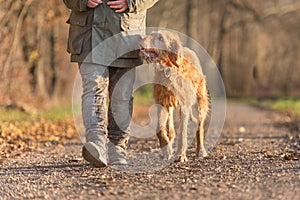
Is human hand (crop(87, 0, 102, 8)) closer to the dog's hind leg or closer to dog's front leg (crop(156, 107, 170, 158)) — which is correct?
dog's front leg (crop(156, 107, 170, 158))

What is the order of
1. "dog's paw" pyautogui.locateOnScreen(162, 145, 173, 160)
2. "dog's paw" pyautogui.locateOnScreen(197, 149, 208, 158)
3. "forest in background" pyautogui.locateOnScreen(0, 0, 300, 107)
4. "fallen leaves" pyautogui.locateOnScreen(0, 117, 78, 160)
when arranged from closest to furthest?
1. "dog's paw" pyautogui.locateOnScreen(162, 145, 173, 160)
2. "dog's paw" pyautogui.locateOnScreen(197, 149, 208, 158)
3. "fallen leaves" pyautogui.locateOnScreen(0, 117, 78, 160)
4. "forest in background" pyautogui.locateOnScreen(0, 0, 300, 107)

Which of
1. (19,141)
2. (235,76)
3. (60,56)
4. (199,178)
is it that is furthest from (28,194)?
(235,76)

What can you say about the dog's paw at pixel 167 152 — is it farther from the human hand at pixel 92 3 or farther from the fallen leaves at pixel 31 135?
the fallen leaves at pixel 31 135

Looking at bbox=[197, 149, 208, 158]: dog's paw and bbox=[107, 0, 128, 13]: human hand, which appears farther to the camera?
bbox=[197, 149, 208, 158]: dog's paw

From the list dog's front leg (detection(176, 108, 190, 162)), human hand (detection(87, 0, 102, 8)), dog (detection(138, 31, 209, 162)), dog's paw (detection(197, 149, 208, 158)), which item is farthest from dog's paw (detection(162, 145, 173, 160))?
human hand (detection(87, 0, 102, 8))

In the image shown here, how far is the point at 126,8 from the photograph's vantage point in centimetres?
775

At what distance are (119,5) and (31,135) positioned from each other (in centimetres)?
513

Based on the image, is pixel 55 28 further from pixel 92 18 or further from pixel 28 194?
pixel 28 194

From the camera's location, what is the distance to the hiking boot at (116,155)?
306 inches

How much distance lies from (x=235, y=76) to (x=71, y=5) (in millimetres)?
30837

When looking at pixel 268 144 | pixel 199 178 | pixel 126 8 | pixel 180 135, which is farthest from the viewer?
pixel 268 144

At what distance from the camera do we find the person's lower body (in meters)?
7.55

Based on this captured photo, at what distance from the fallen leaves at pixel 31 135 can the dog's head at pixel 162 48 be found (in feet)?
8.76

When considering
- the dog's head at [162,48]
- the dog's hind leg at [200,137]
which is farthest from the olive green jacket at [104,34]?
the dog's hind leg at [200,137]
